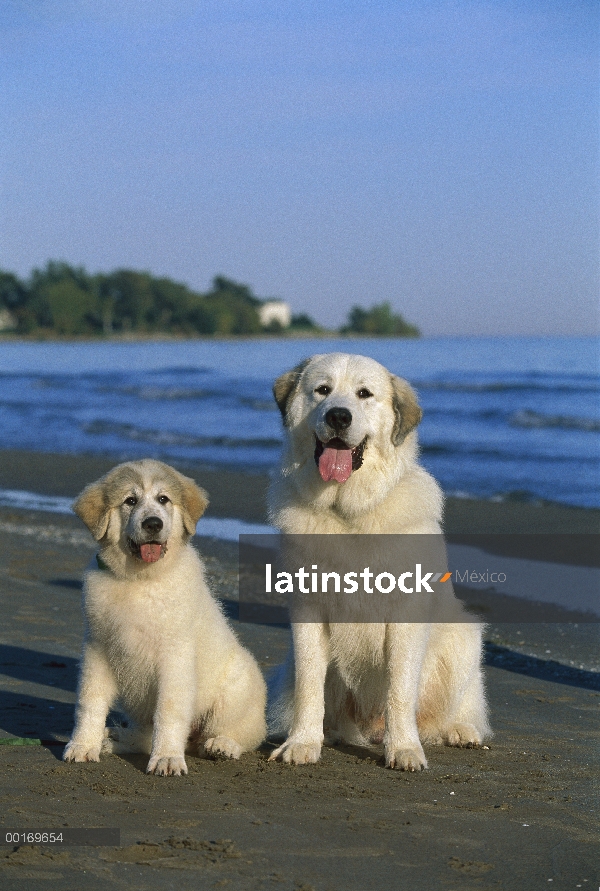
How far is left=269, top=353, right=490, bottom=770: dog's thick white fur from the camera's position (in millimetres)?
4820

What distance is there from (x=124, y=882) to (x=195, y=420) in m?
23.9

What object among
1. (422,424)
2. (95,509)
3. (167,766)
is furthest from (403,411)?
(422,424)

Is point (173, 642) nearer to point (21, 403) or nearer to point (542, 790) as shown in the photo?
point (542, 790)

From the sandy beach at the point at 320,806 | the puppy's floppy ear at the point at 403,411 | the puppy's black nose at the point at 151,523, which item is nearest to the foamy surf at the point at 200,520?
the sandy beach at the point at 320,806

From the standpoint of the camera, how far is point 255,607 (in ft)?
27.9

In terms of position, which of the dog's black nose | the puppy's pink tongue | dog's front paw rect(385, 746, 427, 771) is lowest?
dog's front paw rect(385, 746, 427, 771)

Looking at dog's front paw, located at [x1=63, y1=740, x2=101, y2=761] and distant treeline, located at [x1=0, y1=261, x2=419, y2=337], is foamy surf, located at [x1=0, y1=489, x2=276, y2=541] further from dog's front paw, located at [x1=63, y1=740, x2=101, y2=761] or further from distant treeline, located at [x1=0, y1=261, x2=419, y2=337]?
distant treeline, located at [x1=0, y1=261, x2=419, y2=337]

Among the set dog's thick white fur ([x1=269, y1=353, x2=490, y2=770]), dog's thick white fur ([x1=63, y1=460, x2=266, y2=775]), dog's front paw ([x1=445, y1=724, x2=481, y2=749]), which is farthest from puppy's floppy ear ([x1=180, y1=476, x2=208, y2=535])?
dog's front paw ([x1=445, y1=724, x2=481, y2=749])

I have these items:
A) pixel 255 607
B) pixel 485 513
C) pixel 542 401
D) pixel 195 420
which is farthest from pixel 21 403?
pixel 255 607

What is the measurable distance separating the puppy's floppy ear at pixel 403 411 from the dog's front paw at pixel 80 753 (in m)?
1.85

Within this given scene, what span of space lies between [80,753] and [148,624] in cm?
62

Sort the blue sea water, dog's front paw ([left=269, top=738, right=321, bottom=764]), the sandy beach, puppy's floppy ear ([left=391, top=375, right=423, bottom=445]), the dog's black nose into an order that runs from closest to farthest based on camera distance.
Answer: the sandy beach
the dog's black nose
dog's front paw ([left=269, top=738, right=321, bottom=764])
puppy's floppy ear ([left=391, top=375, right=423, bottom=445])
the blue sea water

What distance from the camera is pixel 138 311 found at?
10694cm

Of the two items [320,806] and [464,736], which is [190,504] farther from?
[464,736]
